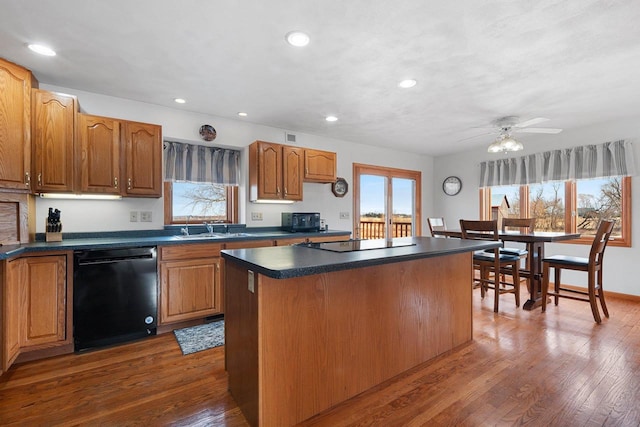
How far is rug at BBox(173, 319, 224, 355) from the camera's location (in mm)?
2598

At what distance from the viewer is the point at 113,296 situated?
263 cm

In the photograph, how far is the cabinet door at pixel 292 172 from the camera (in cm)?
397

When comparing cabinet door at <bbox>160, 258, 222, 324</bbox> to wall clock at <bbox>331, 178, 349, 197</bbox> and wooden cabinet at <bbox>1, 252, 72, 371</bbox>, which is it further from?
wall clock at <bbox>331, 178, 349, 197</bbox>

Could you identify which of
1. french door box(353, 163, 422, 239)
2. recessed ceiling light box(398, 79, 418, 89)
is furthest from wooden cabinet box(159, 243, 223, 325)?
french door box(353, 163, 422, 239)

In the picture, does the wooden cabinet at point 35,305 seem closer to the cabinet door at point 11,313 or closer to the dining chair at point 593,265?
the cabinet door at point 11,313

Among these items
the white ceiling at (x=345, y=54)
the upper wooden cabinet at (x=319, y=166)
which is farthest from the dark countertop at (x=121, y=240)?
the white ceiling at (x=345, y=54)

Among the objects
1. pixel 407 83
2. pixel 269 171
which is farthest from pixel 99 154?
pixel 407 83

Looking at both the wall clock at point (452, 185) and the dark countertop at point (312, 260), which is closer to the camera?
the dark countertop at point (312, 260)

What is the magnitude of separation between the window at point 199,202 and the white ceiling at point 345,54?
0.96 meters

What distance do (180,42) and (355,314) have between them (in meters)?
2.25

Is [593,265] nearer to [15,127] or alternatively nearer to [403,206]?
[403,206]

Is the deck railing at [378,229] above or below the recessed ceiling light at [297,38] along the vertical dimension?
below

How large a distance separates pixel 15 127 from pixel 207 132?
1.68 meters

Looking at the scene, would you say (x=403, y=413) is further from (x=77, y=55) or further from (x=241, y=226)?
(x=77, y=55)
